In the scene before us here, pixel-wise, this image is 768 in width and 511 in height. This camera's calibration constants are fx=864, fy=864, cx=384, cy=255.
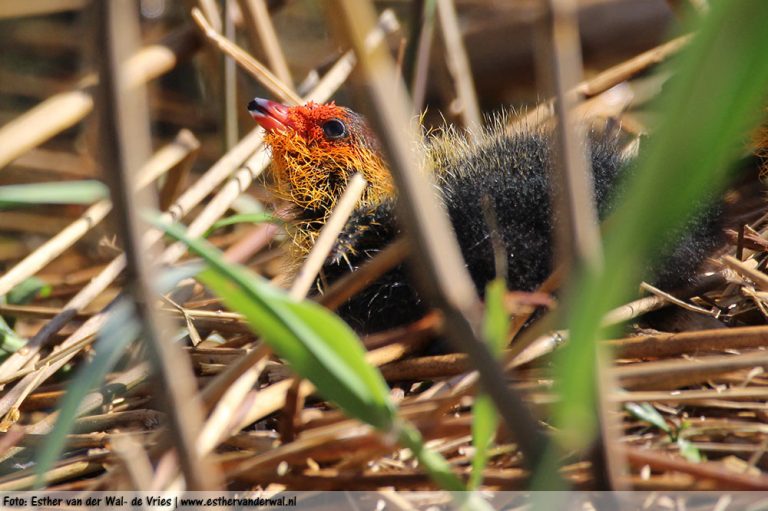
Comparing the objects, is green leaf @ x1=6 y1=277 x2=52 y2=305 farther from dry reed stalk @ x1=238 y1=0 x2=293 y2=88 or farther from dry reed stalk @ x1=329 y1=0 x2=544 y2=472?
dry reed stalk @ x1=329 y1=0 x2=544 y2=472

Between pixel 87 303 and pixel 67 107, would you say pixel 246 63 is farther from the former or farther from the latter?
pixel 87 303

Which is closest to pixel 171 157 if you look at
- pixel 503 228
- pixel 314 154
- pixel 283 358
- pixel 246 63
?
pixel 246 63

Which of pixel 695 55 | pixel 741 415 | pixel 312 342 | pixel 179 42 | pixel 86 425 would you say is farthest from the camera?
pixel 179 42

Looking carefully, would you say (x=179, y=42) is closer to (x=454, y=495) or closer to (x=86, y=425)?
(x=86, y=425)

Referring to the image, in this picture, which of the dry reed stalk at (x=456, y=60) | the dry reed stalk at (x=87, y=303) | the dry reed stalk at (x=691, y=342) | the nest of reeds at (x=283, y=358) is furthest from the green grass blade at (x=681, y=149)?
the dry reed stalk at (x=456, y=60)

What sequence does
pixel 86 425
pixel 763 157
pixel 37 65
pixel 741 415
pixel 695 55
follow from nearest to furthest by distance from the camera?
1. pixel 695 55
2. pixel 741 415
3. pixel 86 425
4. pixel 763 157
5. pixel 37 65

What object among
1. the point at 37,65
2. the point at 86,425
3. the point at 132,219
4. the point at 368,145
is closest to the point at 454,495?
the point at 132,219

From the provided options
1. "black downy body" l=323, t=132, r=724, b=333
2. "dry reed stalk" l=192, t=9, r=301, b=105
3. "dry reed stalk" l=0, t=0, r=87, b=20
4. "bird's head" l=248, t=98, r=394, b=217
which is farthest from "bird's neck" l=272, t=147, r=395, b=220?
"dry reed stalk" l=0, t=0, r=87, b=20
